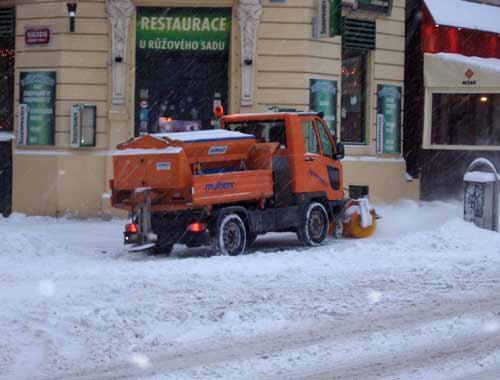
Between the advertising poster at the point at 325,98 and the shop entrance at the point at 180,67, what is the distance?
1953mm

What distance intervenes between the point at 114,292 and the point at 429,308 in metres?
3.43

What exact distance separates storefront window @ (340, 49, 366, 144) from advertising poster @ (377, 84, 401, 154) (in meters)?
0.41

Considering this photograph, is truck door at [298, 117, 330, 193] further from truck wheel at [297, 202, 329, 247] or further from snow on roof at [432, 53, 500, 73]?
snow on roof at [432, 53, 500, 73]

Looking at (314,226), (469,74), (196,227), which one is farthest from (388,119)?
(196,227)

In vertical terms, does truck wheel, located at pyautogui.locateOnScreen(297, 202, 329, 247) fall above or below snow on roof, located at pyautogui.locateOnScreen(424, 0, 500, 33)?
below

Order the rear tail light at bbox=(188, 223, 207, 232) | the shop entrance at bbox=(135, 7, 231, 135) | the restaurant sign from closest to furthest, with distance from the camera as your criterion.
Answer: the rear tail light at bbox=(188, 223, 207, 232), the shop entrance at bbox=(135, 7, 231, 135), the restaurant sign

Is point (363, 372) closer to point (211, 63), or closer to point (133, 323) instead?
point (133, 323)

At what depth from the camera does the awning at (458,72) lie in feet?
74.5

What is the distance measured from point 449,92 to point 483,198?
7045mm

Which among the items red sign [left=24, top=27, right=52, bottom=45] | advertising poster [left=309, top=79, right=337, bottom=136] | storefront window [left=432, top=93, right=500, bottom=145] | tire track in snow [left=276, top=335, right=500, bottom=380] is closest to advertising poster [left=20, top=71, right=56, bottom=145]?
red sign [left=24, top=27, right=52, bottom=45]

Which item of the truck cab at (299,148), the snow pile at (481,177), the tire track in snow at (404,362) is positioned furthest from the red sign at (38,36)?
the tire track in snow at (404,362)

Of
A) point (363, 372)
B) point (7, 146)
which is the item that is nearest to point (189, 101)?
point (7, 146)

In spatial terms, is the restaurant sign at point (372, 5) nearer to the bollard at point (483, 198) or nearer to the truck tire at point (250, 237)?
the bollard at point (483, 198)

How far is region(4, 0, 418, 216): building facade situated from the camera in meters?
20.6
